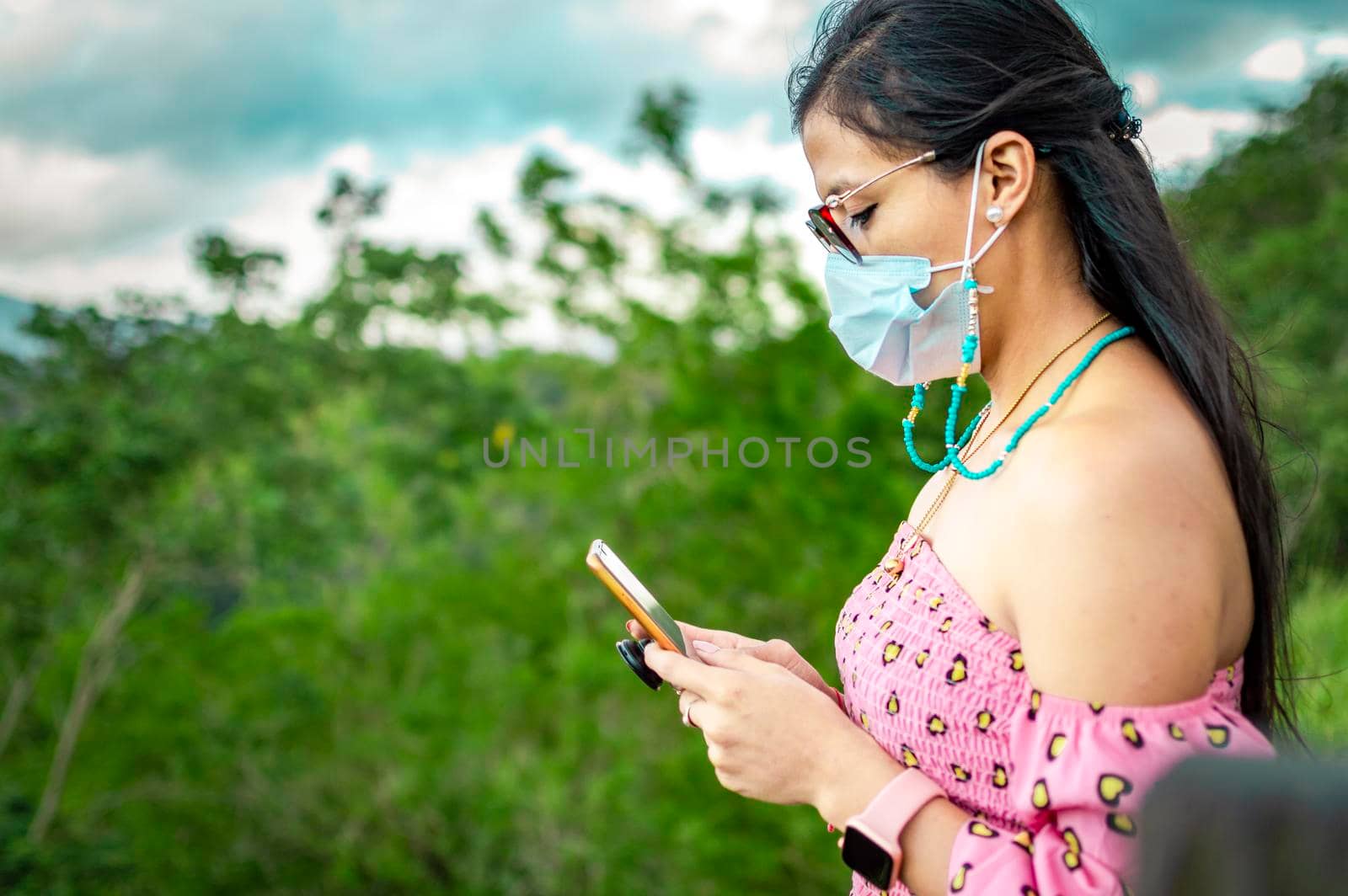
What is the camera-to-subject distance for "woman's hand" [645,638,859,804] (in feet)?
3.51

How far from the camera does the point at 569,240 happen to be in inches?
426

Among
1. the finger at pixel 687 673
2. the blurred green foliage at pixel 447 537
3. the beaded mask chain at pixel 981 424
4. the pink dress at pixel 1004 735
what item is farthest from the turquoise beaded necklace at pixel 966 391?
the blurred green foliage at pixel 447 537

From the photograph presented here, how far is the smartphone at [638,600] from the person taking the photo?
4.11 feet

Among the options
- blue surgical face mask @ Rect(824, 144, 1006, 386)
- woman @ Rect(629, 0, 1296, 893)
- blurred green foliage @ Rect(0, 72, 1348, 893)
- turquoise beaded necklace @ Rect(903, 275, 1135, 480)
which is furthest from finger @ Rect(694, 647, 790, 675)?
blurred green foliage @ Rect(0, 72, 1348, 893)

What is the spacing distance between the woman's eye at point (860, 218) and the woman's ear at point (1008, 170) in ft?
0.46

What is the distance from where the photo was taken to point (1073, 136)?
115 cm

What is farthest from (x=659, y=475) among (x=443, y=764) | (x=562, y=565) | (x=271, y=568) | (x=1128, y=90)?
(x=1128, y=90)

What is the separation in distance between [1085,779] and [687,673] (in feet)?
1.40

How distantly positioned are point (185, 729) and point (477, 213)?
216 inches

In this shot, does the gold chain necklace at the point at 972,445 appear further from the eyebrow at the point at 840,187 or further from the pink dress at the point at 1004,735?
the eyebrow at the point at 840,187

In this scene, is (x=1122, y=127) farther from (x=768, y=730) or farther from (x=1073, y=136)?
(x=768, y=730)

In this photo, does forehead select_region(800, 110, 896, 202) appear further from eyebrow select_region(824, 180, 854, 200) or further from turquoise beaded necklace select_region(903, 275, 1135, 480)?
turquoise beaded necklace select_region(903, 275, 1135, 480)
